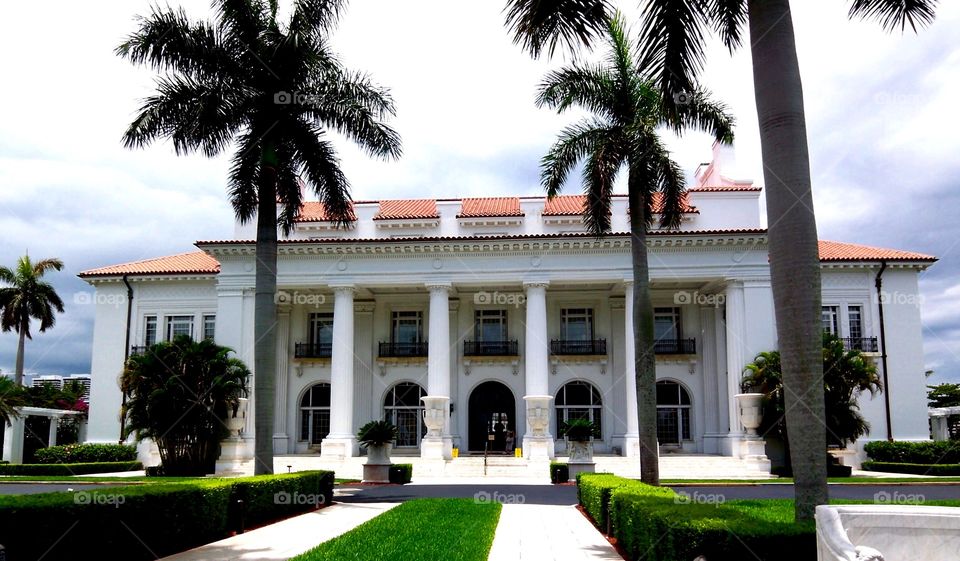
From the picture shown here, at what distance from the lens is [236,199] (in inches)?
790

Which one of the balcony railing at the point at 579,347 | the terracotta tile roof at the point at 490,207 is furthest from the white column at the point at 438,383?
the balcony railing at the point at 579,347

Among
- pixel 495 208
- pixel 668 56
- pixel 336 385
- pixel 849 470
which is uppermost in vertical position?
pixel 495 208

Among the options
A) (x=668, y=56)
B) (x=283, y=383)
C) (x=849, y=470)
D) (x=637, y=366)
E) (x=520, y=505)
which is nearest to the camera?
(x=668, y=56)

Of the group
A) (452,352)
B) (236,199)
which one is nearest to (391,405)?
(452,352)

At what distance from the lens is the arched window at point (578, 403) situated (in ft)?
117

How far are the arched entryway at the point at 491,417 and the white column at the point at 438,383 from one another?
3965mm

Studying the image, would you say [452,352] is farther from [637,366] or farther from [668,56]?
[668,56]

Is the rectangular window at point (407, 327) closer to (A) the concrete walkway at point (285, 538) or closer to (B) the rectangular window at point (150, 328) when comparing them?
(B) the rectangular window at point (150, 328)

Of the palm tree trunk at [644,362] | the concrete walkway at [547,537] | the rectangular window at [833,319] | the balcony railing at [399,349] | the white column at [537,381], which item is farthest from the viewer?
the balcony railing at [399,349]

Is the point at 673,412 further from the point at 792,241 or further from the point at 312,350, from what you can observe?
the point at 792,241

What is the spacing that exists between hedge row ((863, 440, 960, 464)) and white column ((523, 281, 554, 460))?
13.2 m

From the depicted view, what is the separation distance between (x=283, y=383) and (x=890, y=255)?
27.5 metres

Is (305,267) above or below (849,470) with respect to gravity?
above

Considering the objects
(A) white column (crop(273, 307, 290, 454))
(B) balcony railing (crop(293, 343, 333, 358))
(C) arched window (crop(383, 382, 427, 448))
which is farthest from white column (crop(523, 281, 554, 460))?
(A) white column (crop(273, 307, 290, 454))
